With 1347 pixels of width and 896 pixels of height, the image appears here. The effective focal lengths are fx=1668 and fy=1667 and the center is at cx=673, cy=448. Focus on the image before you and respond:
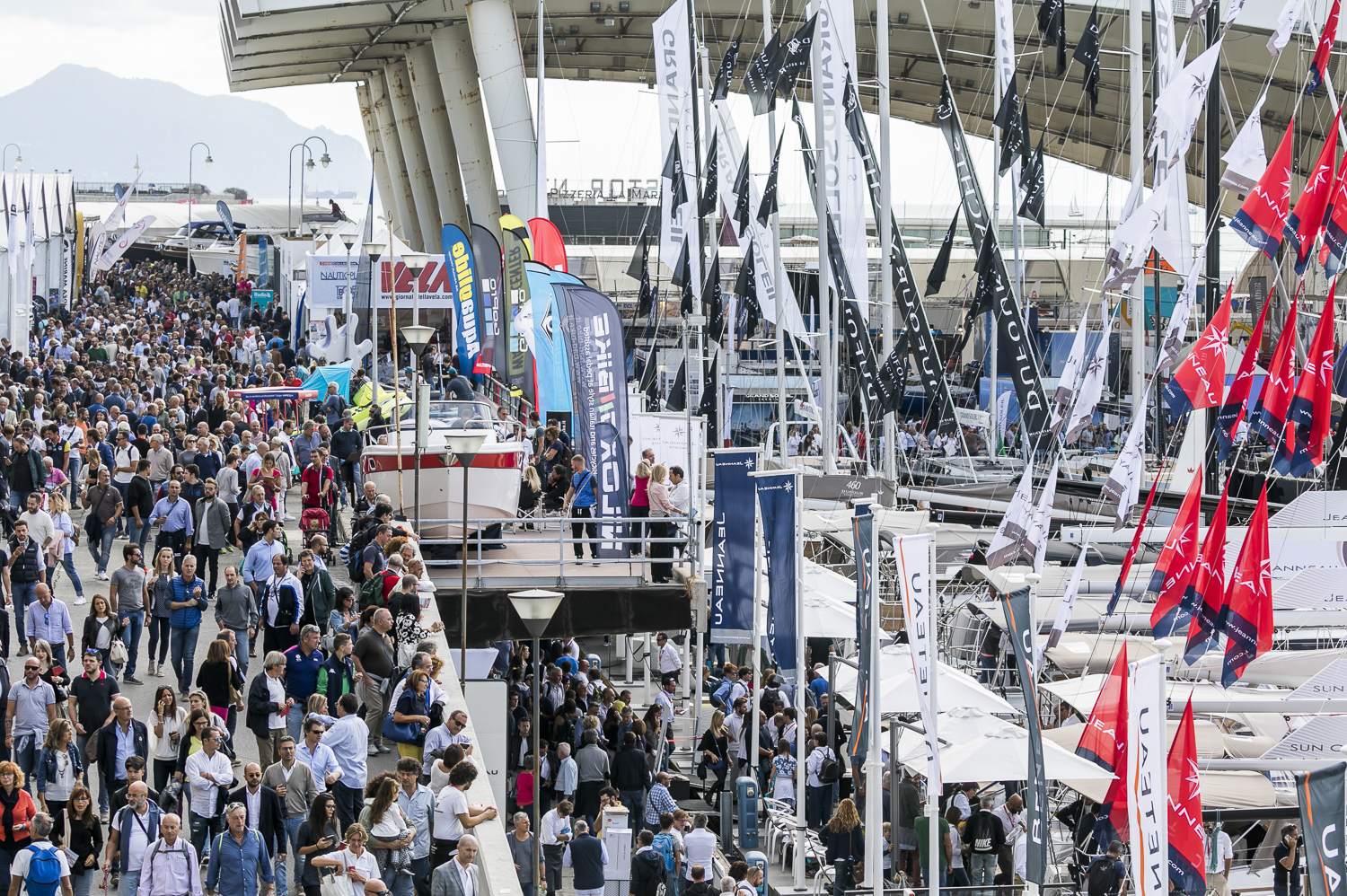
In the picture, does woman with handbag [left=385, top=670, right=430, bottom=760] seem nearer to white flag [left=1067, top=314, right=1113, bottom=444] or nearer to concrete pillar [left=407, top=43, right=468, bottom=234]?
white flag [left=1067, top=314, right=1113, bottom=444]

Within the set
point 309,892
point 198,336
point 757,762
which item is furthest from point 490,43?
point 309,892

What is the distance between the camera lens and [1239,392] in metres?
16.3

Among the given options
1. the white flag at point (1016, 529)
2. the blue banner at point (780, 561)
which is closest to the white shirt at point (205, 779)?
the blue banner at point (780, 561)

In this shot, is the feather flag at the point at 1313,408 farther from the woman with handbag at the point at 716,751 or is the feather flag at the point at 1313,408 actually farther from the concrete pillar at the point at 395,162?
the concrete pillar at the point at 395,162

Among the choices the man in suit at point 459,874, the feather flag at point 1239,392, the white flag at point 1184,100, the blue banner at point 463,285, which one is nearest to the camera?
the man in suit at point 459,874

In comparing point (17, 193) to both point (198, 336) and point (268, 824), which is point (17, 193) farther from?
point (268, 824)

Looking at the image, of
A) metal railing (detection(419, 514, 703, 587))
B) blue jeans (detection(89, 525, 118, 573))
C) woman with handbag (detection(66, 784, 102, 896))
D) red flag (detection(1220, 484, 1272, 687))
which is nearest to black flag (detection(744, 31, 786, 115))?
metal railing (detection(419, 514, 703, 587))

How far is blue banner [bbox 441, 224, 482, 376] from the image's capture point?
31.4 meters

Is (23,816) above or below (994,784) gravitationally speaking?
above

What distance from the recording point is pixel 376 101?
7125 cm

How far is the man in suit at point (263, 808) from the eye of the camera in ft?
37.9

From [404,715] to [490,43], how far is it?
40368 millimetres

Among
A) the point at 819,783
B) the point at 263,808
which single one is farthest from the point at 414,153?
the point at 263,808

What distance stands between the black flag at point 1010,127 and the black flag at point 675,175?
5.50 meters
